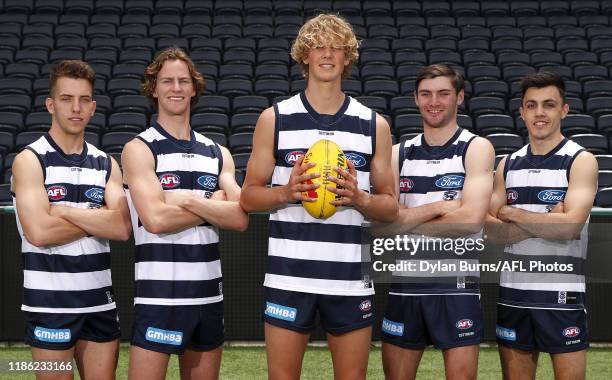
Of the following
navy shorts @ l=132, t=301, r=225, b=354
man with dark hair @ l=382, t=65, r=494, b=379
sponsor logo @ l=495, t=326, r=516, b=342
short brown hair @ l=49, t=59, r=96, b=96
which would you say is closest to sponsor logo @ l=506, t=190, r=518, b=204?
man with dark hair @ l=382, t=65, r=494, b=379

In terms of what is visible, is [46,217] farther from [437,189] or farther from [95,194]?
[437,189]

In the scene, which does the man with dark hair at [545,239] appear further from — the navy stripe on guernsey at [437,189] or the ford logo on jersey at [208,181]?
the ford logo on jersey at [208,181]

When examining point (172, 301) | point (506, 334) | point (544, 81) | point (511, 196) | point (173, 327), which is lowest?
point (506, 334)

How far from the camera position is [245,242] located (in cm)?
654

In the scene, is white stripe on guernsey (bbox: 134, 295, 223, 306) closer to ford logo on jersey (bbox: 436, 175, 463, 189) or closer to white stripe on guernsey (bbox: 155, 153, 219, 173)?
white stripe on guernsey (bbox: 155, 153, 219, 173)

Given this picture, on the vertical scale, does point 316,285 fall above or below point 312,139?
below

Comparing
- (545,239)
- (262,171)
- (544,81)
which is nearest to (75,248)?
(262,171)

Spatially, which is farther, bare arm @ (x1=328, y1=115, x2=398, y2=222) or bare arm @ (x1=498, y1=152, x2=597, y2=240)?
bare arm @ (x1=498, y1=152, x2=597, y2=240)

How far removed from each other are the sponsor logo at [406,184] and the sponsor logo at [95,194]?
4.56 feet

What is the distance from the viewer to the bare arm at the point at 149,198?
12.0 ft

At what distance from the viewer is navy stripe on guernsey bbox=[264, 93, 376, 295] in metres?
3.44

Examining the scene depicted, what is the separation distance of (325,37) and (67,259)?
5.03 feet

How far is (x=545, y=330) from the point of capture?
13.4 ft

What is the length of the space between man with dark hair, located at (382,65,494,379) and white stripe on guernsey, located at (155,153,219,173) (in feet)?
2.80
